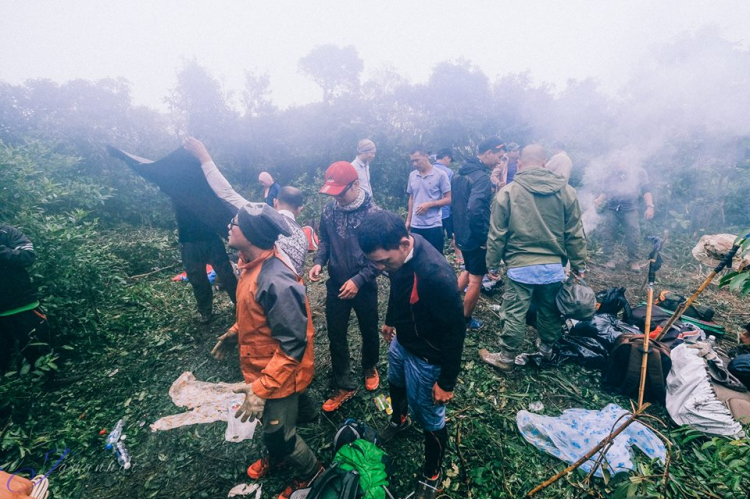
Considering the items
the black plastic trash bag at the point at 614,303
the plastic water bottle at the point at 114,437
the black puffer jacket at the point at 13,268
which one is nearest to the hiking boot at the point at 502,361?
the black plastic trash bag at the point at 614,303

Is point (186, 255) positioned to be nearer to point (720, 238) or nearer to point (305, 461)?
point (305, 461)

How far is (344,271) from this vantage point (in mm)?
2912

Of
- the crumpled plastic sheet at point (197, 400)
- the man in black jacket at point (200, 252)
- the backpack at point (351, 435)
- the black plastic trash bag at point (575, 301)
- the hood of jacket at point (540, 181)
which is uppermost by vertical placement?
the hood of jacket at point (540, 181)

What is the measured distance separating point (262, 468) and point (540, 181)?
392cm

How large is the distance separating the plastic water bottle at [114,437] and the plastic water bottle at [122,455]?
0.16ft

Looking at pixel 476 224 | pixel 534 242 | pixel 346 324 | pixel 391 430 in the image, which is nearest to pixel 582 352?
pixel 534 242

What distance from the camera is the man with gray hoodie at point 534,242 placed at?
3.21m

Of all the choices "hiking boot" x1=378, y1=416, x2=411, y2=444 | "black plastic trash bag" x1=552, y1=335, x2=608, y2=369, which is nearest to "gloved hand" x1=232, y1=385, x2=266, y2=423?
"hiking boot" x1=378, y1=416, x2=411, y2=444

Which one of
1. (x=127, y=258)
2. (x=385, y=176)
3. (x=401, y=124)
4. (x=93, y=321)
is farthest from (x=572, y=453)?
(x=401, y=124)

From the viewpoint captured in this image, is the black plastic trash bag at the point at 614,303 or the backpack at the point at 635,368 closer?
the backpack at the point at 635,368

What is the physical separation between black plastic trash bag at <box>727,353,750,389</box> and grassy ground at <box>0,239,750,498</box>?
2.65ft

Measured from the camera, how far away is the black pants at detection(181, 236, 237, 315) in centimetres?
394

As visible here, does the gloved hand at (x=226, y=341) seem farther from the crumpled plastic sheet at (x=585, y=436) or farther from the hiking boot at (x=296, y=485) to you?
the crumpled plastic sheet at (x=585, y=436)

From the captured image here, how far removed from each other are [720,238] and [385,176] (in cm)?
961
